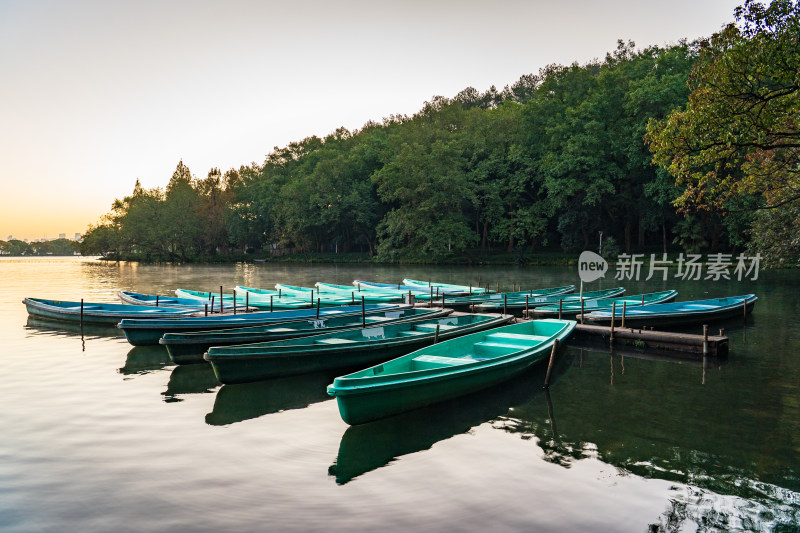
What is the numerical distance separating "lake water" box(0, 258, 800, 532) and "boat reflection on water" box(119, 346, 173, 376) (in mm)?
401

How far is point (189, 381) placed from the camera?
12.7 m

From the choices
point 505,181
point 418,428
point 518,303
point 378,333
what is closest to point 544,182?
point 505,181

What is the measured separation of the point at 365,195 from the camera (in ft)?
229

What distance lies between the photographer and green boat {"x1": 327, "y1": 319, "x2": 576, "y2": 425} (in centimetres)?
855

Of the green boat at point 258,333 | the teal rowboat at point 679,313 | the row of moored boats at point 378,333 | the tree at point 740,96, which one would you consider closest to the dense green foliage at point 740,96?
the tree at point 740,96

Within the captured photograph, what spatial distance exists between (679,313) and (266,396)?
1483 centimetres

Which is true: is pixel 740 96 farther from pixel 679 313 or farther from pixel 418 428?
pixel 418 428

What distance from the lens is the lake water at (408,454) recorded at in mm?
6367

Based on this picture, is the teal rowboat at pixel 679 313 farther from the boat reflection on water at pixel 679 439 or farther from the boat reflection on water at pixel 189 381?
the boat reflection on water at pixel 189 381

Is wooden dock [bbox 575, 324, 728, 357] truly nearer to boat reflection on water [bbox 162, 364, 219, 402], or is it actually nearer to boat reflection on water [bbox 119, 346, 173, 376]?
boat reflection on water [bbox 162, 364, 219, 402]

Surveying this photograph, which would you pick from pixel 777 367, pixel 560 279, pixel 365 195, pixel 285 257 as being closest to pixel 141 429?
pixel 777 367

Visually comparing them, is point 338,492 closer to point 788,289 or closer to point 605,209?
point 788,289

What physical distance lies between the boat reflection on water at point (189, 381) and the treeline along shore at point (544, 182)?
1612cm

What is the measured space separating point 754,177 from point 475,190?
131 ft
